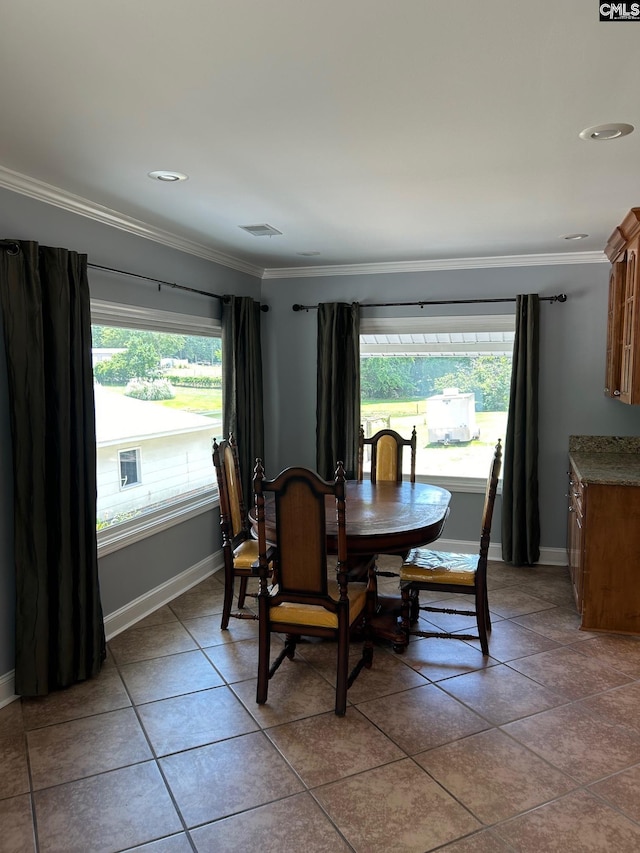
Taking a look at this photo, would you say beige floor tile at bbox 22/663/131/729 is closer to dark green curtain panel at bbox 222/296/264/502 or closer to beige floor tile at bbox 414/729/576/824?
beige floor tile at bbox 414/729/576/824

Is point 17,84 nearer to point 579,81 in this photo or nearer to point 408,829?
point 579,81

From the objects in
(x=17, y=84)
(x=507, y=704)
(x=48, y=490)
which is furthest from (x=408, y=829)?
(x=17, y=84)

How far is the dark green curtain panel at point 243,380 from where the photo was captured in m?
4.90

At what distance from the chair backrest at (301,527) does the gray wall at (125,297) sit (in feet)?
4.06

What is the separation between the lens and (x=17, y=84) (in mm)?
1960

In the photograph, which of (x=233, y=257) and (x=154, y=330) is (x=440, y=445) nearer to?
(x=233, y=257)

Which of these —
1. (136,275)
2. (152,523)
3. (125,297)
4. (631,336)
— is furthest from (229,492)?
(631,336)

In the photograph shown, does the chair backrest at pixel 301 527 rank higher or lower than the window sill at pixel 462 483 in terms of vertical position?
higher

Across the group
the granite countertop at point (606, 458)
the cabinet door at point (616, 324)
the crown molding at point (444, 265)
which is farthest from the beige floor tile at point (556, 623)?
the crown molding at point (444, 265)

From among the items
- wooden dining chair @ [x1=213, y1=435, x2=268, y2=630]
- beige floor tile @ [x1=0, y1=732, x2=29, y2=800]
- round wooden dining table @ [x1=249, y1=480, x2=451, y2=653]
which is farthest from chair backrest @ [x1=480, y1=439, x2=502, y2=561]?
beige floor tile @ [x1=0, y1=732, x2=29, y2=800]

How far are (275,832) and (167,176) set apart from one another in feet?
8.95

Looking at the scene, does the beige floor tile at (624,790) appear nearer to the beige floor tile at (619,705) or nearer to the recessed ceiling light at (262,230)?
the beige floor tile at (619,705)

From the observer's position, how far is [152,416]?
4180 mm

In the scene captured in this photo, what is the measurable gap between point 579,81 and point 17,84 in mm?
1790
